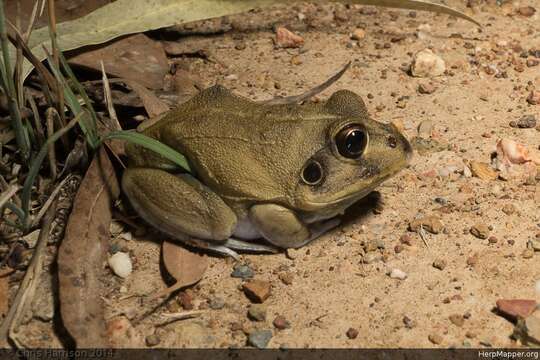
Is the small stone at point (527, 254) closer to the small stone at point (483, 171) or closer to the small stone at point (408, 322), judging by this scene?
the small stone at point (483, 171)

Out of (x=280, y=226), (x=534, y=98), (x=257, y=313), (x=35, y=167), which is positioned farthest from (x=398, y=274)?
(x=35, y=167)

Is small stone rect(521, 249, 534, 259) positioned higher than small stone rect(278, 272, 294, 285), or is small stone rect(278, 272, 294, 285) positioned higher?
small stone rect(278, 272, 294, 285)

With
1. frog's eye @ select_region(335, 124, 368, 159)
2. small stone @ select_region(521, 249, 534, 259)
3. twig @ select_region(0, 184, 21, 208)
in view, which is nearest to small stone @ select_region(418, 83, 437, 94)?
frog's eye @ select_region(335, 124, 368, 159)

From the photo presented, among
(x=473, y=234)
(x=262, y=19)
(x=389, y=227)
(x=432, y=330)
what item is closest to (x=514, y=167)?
(x=473, y=234)

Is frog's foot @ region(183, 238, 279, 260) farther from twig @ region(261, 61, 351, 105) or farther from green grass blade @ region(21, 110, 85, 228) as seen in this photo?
twig @ region(261, 61, 351, 105)

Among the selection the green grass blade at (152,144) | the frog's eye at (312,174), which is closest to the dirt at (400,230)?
the frog's eye at (312,174)

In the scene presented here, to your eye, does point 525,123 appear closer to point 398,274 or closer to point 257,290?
point 398,274
